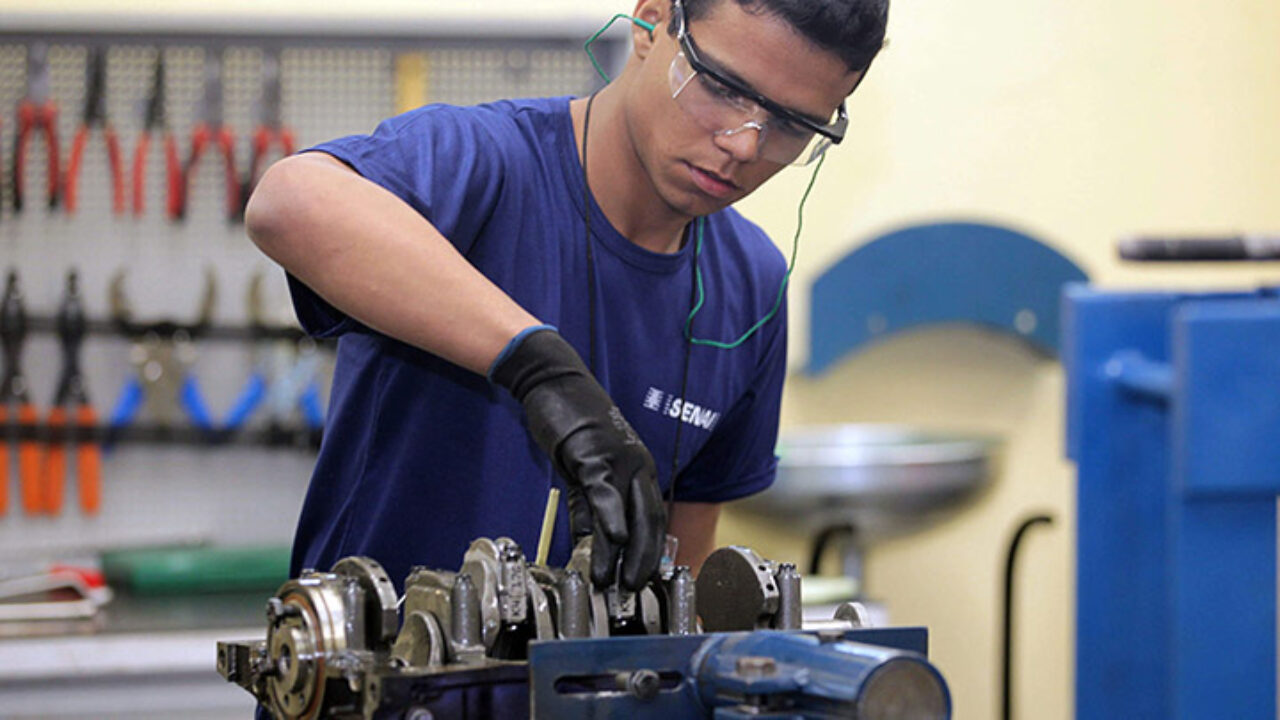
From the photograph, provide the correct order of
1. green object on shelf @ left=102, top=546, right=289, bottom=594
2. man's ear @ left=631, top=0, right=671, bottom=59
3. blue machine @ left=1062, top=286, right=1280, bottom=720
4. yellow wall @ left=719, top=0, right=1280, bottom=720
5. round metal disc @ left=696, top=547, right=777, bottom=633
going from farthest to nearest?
yellow wall @ left=719, top=0, right=1280, bottom=720 → green object on shelf @ left=102, top=546, right=289, bottom=594 → man's ear @ left=631, top=0, right=671, bottom=59 → round metal disc @ left=696, top=547, right=777, bottom=633 → blue machine @ left=1062, top=286, right=1280, bottom=720

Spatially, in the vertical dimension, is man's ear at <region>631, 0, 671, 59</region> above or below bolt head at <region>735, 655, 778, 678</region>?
above

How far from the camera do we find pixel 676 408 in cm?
152

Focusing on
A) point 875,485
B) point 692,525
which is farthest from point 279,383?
point 692,525

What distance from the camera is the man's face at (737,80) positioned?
1.32 metres

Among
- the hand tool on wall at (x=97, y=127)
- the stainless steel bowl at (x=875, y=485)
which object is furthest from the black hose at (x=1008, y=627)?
the hand tool on wall at (x=97, y=127)

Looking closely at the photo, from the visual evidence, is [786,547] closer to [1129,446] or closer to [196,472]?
[196,472]

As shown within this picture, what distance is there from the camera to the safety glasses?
4.38ft

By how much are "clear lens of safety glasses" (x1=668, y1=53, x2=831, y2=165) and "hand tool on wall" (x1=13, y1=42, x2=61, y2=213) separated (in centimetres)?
188

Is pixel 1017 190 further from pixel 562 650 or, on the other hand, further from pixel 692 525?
pixel 562 650

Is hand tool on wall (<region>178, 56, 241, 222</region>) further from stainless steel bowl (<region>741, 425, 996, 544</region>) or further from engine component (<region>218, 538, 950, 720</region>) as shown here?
engine component (<region>218, 538, 950, 720</region>)

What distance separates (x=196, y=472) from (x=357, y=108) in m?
0.80

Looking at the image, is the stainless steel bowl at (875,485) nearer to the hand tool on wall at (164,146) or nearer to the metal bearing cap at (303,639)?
the hand tool on wall at (164,146)

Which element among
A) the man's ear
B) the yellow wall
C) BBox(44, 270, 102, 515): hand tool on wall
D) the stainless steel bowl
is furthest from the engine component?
the yellow wall

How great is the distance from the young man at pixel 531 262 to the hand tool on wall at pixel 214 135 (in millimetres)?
1500
